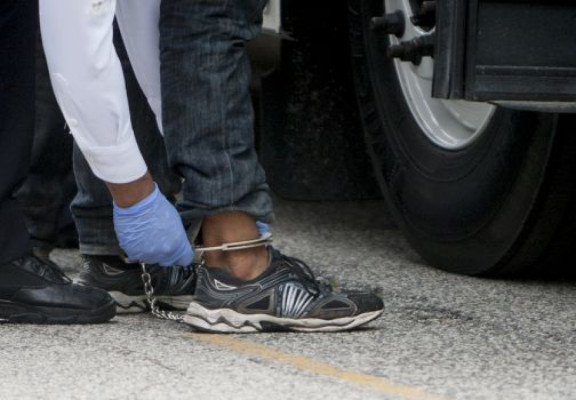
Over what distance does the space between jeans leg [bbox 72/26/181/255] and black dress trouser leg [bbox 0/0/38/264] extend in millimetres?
166

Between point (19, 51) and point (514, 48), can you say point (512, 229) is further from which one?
point (19, 51)

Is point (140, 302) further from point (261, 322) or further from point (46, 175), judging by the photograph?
point (46, 175)

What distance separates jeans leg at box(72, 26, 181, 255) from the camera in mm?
3189

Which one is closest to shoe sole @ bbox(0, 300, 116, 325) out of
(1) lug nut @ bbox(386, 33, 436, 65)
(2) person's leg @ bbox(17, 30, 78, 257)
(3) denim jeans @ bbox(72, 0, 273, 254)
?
(3) denim jeans @ bbox(72, 0, 273, 254)

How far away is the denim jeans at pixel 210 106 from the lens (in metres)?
2.90

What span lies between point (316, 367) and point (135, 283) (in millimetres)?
667

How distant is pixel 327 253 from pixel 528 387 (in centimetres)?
152

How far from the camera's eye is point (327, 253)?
157 inches

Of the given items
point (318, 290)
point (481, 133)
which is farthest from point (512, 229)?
point (318, 290)

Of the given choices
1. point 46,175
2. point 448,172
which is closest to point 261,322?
point 448,172

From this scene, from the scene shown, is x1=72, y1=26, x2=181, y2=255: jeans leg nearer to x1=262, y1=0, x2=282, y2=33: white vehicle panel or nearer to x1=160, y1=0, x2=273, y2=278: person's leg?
x1=160, y1=0, x2=273, y2=278: person's leg

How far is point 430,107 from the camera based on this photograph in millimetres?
3676

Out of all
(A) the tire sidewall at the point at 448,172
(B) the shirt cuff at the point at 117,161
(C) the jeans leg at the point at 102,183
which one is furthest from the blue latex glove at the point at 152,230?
(A) the tire sidewall at the point at 448,172

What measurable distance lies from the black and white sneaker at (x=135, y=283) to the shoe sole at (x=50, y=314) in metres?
0.16
